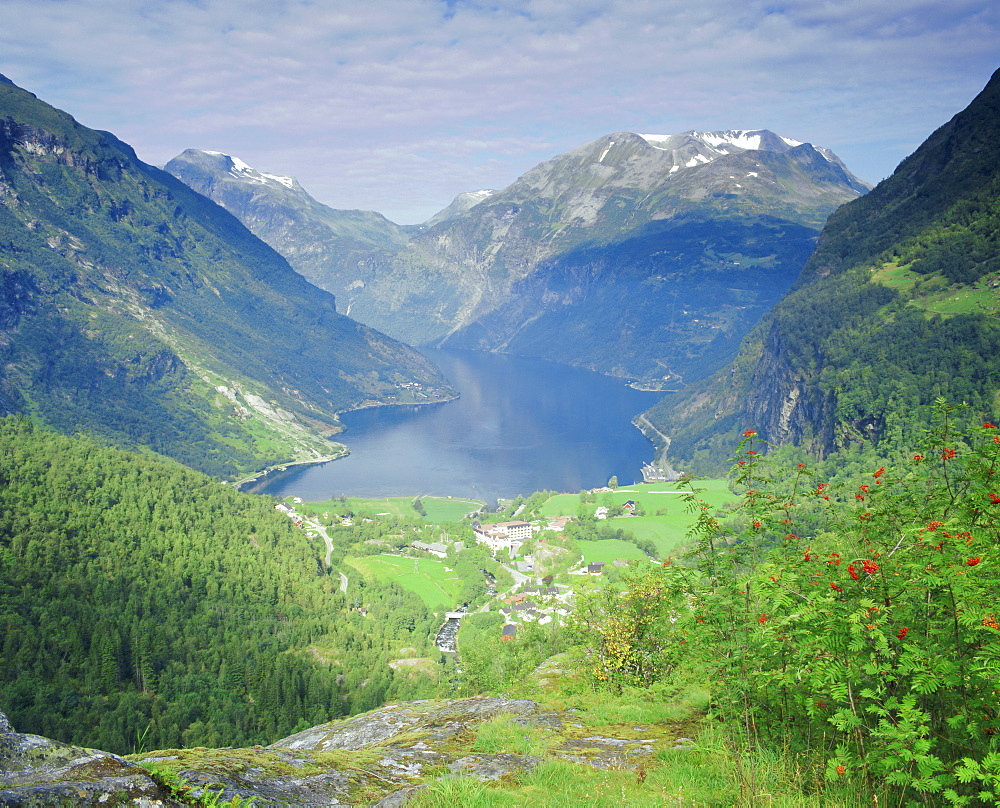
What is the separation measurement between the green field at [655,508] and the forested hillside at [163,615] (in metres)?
36.0

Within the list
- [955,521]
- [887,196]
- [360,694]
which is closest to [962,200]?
[887,196]

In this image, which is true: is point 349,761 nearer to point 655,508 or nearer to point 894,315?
point 655,508

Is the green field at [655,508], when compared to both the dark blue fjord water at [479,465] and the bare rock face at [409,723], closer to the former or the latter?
the dark blue fjord water at [479,465]

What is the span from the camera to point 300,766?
1002cm

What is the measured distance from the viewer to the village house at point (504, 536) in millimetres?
96688

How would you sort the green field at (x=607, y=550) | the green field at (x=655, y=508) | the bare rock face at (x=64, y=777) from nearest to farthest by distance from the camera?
1. the bare rock face at (x=64, y=777)
2. the green field at (x=607, y=550)
3. the green field at (x=655, y=508)

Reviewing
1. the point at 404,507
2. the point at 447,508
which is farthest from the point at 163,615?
the point at 447,508

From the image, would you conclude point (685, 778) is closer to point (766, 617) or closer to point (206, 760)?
point (766, 617)

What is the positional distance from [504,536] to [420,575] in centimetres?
1604

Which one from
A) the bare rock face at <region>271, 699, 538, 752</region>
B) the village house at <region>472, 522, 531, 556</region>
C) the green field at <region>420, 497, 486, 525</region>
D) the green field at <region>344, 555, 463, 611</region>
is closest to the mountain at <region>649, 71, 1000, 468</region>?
the village house at <region>472, 522, 531, 556</region>

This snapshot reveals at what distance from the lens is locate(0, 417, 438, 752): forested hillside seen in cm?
5012

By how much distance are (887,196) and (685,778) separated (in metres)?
174

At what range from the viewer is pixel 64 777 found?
5801mm

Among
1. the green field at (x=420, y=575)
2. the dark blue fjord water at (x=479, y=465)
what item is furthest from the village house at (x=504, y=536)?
the dark blue fjord water at (x=479, y=465)
